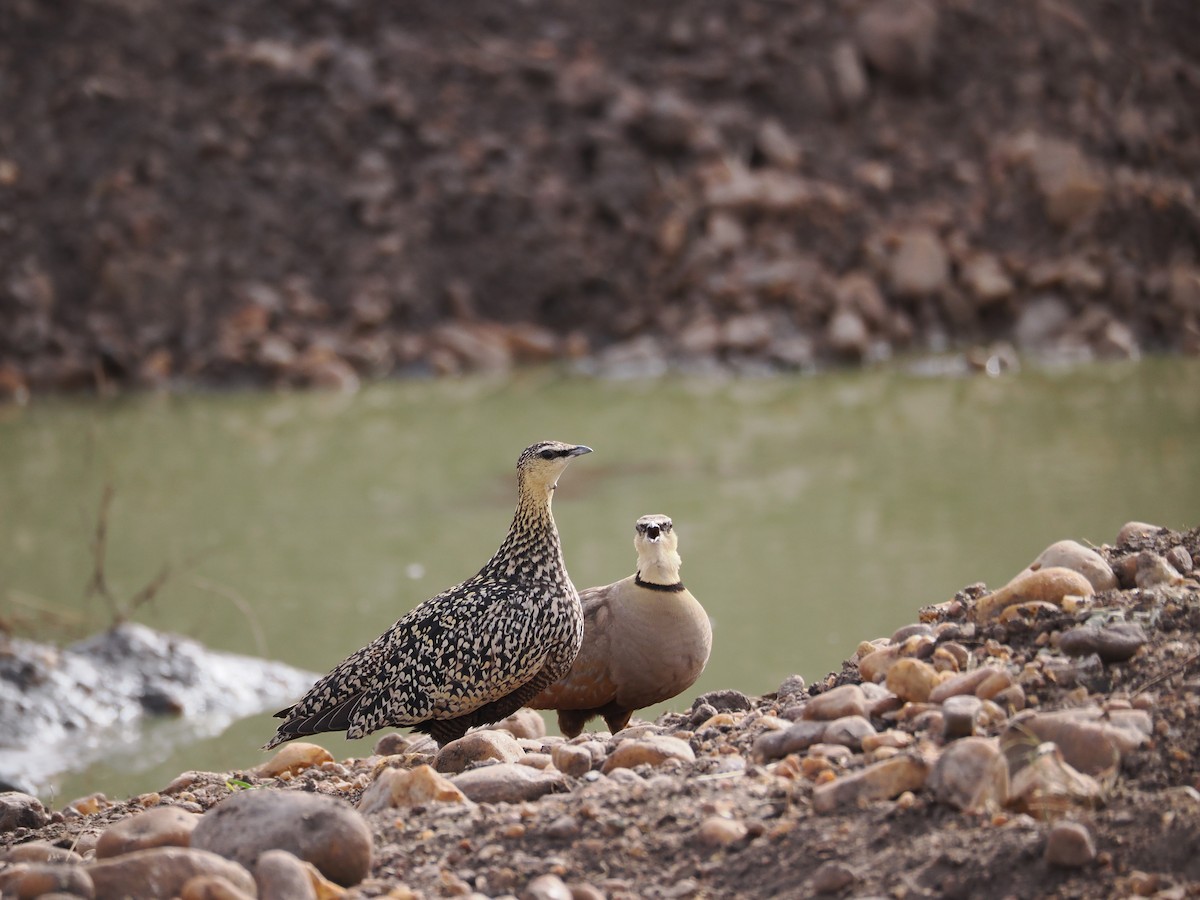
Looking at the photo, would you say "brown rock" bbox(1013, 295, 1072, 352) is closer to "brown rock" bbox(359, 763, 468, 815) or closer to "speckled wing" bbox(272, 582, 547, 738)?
"speckled wing" bbox(272, 582, 547, 738)

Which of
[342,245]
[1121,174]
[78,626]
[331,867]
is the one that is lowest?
[78,626]

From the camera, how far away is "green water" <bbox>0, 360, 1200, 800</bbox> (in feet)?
28.1

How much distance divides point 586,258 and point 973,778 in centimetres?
1443

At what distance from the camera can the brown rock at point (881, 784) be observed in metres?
3.62

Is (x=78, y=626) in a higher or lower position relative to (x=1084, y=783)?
lower

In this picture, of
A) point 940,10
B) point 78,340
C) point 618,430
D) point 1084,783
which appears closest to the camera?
point 1084,783

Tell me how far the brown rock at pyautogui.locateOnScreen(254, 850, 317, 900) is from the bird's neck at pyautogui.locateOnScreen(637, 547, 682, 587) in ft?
7.09

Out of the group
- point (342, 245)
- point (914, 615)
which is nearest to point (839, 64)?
point (342, 245)

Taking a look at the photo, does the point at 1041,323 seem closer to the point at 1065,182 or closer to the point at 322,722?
the point at 1065,182

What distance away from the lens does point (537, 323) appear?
1738 centimetres

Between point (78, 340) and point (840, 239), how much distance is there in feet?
27.7

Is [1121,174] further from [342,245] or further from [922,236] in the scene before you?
[342,245]

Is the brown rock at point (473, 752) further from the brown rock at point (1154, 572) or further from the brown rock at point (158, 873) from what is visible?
the brown rock at point (1154, 572)

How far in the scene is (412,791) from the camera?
4.15m
